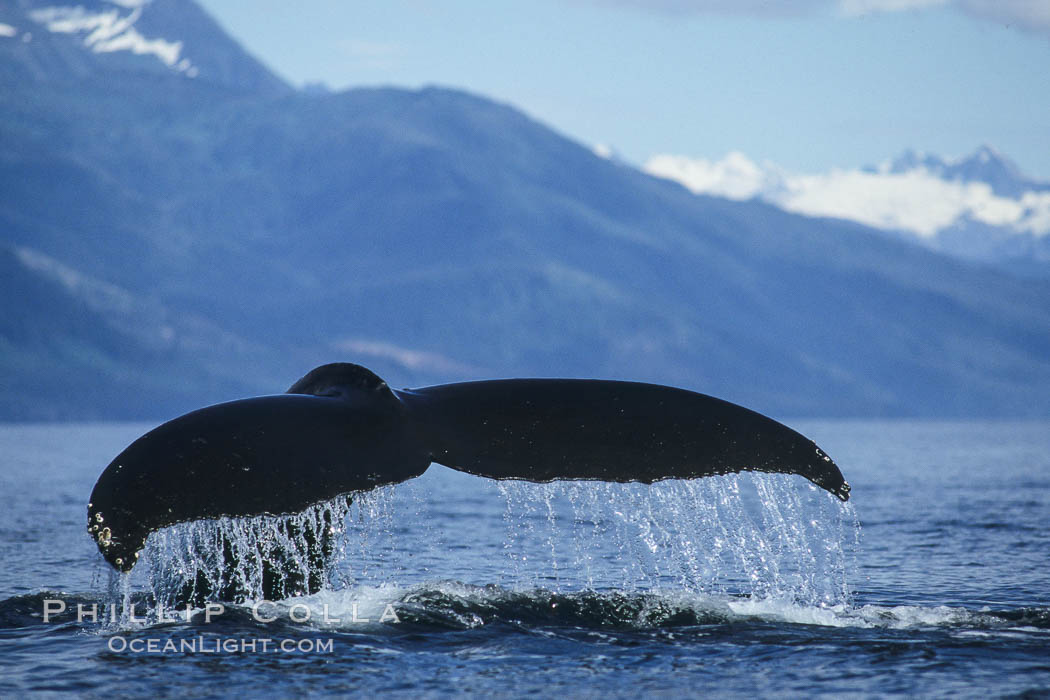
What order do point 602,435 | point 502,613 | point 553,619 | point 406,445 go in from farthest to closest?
1. point 502,613
2. point 553,619
3. point 602,435
4. point 406,445

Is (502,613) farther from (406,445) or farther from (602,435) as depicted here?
(406,445)

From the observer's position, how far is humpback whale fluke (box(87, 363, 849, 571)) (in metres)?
5.91

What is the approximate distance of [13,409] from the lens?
133375mm

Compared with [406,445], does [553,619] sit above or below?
below

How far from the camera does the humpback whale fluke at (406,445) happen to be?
5910 mm

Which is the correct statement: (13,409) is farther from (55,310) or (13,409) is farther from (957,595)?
(957,595)

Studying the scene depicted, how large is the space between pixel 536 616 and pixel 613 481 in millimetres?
2713

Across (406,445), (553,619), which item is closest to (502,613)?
(553,619)

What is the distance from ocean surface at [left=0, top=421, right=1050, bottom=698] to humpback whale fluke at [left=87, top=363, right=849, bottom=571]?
0.22 m

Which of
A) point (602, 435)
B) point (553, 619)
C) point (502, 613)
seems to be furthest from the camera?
point (502, 613)

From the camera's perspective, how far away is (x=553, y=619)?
8938 mm

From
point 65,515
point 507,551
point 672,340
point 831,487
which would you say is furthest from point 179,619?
point 672,340

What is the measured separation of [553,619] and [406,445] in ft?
9.34

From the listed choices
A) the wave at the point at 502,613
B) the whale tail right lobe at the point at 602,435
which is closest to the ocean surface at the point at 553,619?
the wave at the point at 502,613
